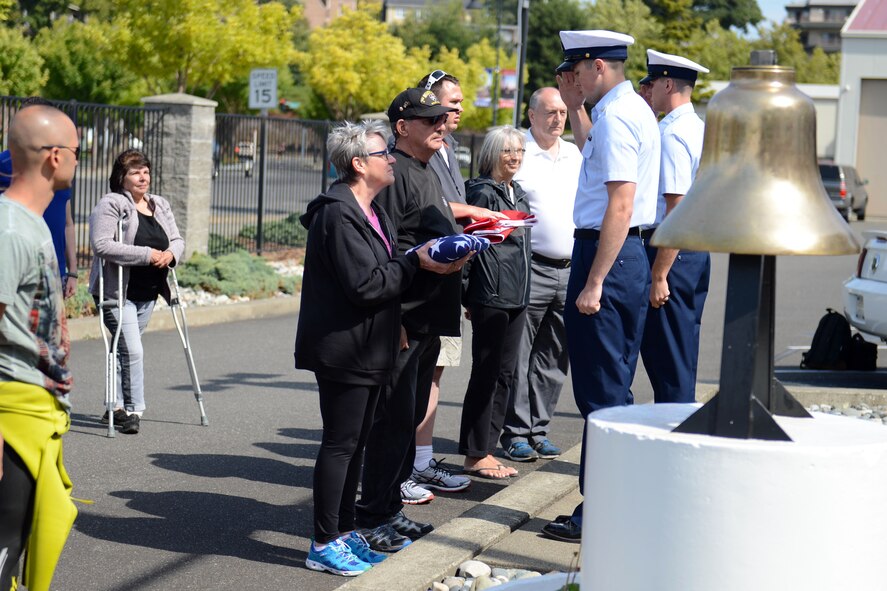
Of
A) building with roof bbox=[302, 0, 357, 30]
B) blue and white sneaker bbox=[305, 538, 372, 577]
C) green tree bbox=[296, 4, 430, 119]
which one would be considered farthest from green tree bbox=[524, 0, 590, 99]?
blue and white sneaker bbox=[305, 538, 372, 577]

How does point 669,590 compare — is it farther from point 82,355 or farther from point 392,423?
point 82,355

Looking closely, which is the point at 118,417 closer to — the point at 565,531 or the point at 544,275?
the point at 544,275

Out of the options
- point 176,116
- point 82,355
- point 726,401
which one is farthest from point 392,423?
point 176,116

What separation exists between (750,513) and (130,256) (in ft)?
17.8

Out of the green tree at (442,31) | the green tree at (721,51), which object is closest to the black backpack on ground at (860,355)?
the green tree at (721,51)

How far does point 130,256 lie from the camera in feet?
25.1

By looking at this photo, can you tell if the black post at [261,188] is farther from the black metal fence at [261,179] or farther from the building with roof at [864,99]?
the building with roof at [864,99]

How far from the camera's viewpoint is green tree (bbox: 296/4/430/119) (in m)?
45.7

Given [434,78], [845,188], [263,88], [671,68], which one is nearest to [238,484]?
[434,78]

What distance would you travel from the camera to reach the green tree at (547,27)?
7962 cm

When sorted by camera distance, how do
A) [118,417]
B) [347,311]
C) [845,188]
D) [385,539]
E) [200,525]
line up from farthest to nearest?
[845,188] → [118,417] → [200,525] → [385,539] → [347,311]

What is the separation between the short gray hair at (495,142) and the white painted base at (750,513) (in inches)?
136

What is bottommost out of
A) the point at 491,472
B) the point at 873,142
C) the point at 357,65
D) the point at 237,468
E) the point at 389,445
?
the point at 237,468

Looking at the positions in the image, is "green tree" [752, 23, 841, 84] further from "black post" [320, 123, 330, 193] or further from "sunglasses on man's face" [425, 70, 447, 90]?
"sunglasses on man's face" [425, 70, 447, 90]
